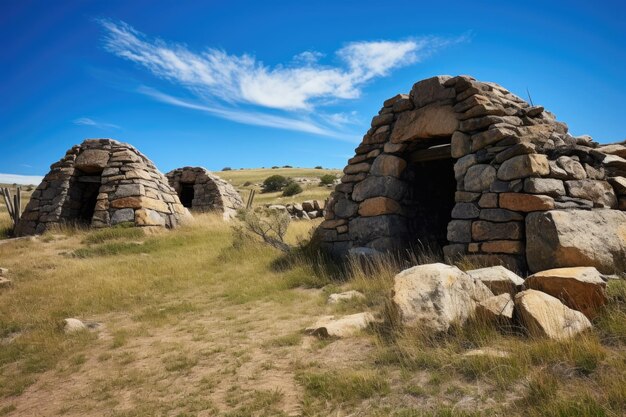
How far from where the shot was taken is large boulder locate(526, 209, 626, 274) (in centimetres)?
423

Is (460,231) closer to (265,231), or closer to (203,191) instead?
(265,231)

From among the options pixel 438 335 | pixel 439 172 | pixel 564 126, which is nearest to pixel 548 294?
pixel 438 335

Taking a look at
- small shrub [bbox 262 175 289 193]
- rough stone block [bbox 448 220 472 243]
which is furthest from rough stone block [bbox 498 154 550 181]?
small shrub [bbox 262 175 289 193]

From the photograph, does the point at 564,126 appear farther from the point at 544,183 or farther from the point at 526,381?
the point at 526,381

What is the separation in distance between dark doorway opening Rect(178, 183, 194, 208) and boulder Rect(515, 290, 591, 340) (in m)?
15.8

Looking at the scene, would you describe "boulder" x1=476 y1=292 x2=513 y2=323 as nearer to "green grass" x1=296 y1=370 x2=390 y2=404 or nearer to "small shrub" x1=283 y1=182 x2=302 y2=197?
"green grass" x1=296 y1=370 x2=390 y2=404

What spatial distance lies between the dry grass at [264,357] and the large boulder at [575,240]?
741mm

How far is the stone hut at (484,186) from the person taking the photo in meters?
4.54

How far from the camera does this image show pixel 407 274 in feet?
12.5

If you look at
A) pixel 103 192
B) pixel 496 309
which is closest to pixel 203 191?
pixel 103 192

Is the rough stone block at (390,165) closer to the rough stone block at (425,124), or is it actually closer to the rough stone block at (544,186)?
the rough stone block at (425,124)

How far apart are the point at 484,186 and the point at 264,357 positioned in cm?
380

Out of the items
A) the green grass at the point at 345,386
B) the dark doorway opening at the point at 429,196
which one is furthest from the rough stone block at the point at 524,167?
the green grass at the point at 345,386

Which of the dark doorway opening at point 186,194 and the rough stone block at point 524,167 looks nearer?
the rough stone block at point 524,167
